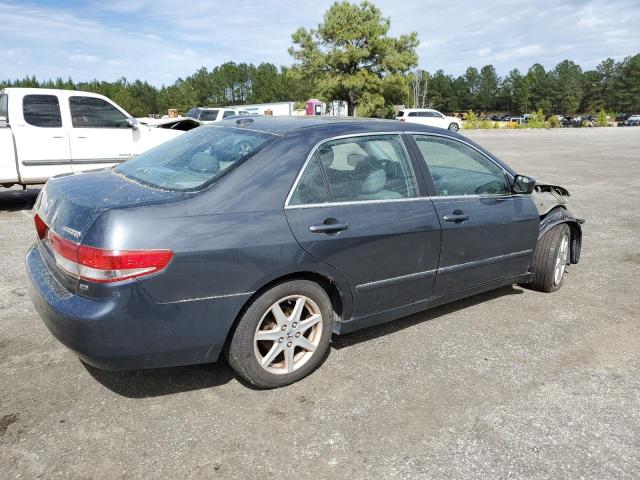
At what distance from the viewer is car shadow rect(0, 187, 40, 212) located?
8523mm

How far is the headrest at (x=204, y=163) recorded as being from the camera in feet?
10.0

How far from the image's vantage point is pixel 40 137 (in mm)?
8258

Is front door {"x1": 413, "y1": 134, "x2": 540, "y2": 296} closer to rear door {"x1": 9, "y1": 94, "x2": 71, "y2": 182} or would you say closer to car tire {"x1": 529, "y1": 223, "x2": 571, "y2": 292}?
car tire {"x1": 529, "y1": 223, "x2": 571, "y2": 292}

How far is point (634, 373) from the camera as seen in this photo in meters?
3.32

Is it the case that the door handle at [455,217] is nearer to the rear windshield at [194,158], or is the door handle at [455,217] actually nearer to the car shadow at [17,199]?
the rear windshield at [194,158]

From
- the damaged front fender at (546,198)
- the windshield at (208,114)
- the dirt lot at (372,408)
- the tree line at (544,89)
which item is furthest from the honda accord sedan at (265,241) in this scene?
the tree line at (544,89)

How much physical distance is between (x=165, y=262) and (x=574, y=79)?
446 ft

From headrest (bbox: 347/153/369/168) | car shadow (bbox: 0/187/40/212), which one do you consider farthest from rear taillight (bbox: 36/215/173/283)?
car shadow (bbox: 0/187/40/212)

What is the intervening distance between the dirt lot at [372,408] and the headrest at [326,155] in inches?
51.0

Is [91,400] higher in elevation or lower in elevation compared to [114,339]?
lower

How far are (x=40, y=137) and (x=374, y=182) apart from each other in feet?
22.9

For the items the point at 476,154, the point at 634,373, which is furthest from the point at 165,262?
the point at 634,373

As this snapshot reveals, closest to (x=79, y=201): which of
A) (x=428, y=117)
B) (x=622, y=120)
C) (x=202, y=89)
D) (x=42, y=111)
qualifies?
(x=42, y=111)

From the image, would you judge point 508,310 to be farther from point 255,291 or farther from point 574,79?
point 574,79
